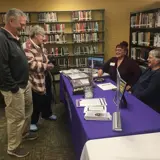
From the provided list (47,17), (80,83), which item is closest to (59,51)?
(47,17)

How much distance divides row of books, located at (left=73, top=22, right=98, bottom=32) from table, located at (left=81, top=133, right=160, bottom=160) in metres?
4.47

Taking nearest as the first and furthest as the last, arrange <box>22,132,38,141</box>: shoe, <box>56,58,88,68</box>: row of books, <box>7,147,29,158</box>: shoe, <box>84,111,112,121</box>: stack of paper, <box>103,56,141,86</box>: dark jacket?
<box>84,111,112,121</box>: stack of paper → <box>7,147,29,158</box>: shoe → <box>22,132,38,141</box>: shoe → <box>103,56,141,86</box>: dark jacket → <box>56,58,88,68</box>: row of books

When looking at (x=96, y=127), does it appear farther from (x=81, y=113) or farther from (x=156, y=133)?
(x=156, y=133)

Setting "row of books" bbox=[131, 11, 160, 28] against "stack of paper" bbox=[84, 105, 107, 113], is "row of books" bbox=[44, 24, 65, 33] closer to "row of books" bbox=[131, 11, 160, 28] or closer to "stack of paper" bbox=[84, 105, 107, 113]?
"row of books" bbox=[131, 11, 160, 28]

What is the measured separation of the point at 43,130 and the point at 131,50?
341 cm

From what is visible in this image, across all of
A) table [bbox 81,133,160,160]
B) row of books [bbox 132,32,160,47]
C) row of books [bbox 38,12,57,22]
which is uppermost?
row of books [bbox 38,12,57,22]

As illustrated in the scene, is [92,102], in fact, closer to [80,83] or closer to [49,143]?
[80,83]

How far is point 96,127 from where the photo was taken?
152 cm

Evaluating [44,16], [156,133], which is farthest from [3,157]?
[44,16]

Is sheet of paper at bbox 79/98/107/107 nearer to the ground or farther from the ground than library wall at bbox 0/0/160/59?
nearer to the ground

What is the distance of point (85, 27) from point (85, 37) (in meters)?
0.28

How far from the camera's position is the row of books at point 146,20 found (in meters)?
3.97

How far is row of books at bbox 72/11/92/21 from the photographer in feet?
17.5

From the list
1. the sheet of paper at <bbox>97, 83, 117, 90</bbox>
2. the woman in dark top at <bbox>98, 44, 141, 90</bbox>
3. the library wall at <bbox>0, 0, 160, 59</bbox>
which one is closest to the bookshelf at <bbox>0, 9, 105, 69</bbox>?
the library wall at <bbox>0, 0, 160, 59</bbox>
